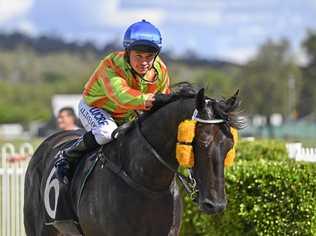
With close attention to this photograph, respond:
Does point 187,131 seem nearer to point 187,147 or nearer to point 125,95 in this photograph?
point 187,147

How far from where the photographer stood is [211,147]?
17.5 feet

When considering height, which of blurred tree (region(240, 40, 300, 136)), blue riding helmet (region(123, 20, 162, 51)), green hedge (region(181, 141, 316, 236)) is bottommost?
green hedge (region(181, 141, 316, 236))

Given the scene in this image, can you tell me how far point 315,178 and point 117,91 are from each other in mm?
3034

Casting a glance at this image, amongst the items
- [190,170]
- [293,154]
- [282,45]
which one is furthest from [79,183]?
[282,45]

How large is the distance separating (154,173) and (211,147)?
786 mm

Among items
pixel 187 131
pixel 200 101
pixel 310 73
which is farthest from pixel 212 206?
pixel 310 73

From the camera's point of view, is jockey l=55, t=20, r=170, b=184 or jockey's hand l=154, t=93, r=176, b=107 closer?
jockey's hand l=154, t=93, r=176, b=107

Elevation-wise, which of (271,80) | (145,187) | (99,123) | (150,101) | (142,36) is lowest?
(145,187)

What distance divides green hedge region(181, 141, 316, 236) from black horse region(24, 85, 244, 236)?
2460mm

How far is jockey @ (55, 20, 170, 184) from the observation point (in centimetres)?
615

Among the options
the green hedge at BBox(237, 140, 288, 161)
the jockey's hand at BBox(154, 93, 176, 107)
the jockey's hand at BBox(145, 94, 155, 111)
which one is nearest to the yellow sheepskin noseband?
the jockey's hand at BBox(154, 93, 176, 107)

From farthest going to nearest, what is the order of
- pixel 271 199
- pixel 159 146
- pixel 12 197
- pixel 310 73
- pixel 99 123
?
pixel 310 73 < pixel 12 197 < pixel 271 199 < pixel 99 123 < pixel 159 146

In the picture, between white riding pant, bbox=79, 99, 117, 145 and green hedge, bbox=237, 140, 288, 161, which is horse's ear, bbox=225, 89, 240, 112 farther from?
green hedge, bbox=237, 140, 288, 161

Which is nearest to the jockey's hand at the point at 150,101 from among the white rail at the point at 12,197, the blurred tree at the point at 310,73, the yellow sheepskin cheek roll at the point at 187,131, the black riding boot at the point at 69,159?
the yellow sheepskin cheek roll at the point at 187,131
